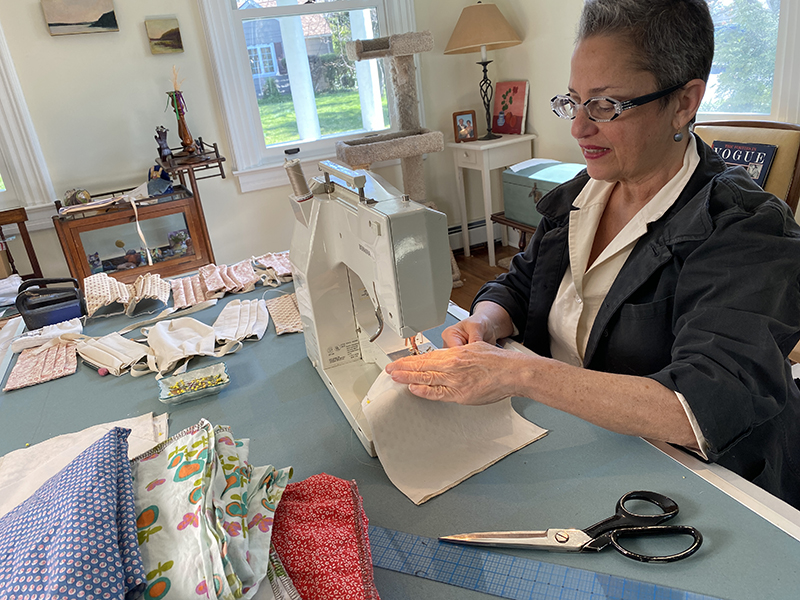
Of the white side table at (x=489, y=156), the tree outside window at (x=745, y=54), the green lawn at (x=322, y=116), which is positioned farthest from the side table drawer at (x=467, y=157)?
the tree outside window at (x=745, y=54)

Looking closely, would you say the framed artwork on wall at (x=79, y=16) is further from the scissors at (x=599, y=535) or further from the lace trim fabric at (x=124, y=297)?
the scissors at (x=599, y=535)

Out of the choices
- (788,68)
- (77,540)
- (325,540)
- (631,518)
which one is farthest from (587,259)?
(788,68)

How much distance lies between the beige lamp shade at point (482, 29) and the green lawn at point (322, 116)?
0.69m

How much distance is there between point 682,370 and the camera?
0.82 metres

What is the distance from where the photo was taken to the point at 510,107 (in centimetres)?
409

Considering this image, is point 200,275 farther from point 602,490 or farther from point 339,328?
point 602,490

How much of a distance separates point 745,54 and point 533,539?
2.78 meters

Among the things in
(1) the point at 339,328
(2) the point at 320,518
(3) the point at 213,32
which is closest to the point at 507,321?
(1) the point at 339,328

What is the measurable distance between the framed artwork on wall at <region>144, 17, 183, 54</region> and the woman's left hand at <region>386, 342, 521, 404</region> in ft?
10.2

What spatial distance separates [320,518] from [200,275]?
1.36 m

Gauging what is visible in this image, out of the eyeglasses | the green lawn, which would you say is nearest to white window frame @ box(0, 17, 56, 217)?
the green lawn

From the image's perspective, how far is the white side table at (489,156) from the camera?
3.87 m

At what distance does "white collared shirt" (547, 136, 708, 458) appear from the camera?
1034 mm

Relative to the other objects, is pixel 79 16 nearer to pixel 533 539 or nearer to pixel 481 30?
pixel 481 30
